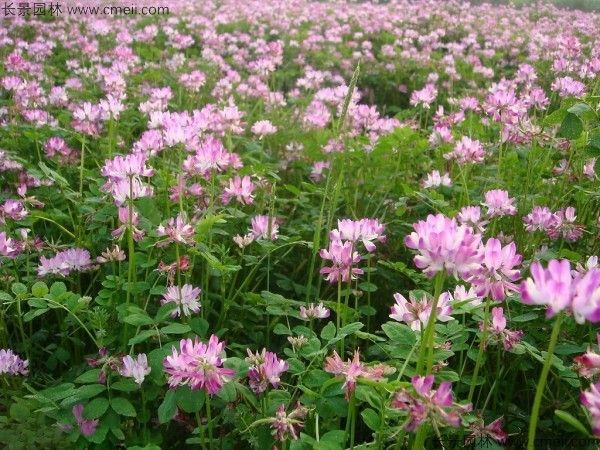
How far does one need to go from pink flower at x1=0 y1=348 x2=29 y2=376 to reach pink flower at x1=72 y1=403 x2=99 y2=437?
0.53 m

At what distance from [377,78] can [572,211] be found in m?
5.55

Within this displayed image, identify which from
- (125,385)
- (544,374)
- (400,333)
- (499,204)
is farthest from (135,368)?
(499,204)

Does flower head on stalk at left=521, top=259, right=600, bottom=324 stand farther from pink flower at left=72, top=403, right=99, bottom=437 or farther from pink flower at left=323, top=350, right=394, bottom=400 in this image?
pink flower at left=72, top=403, right=99, bottom=437

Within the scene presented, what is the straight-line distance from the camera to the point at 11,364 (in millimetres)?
2283

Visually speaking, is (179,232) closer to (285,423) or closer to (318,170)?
(285,423)

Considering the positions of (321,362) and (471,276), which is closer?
(471,276)

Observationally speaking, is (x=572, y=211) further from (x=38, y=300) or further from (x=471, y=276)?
(x=38, y=300)

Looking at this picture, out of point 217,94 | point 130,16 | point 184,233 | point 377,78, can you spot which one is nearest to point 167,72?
point 217,94

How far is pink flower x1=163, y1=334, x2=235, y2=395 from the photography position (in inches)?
63.7

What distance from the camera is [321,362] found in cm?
195

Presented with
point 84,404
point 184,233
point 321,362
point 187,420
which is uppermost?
point 184,233

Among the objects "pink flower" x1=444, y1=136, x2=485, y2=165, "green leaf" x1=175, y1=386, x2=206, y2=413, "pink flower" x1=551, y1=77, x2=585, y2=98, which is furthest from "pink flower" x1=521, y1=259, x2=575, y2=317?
"pink flower" x1=551, y1=77, x2=585, y2=98

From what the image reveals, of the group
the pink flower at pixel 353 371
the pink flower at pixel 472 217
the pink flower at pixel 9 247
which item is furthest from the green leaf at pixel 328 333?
the pink flower at pixel 9 247

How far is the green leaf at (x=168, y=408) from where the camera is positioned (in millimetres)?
1681
